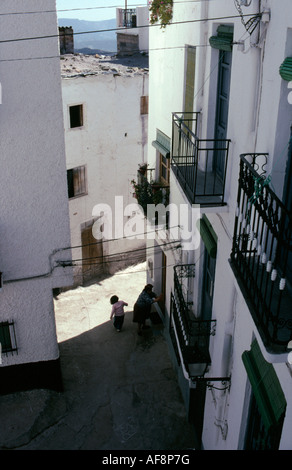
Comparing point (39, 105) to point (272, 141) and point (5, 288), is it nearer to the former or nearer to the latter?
point (5, 288)

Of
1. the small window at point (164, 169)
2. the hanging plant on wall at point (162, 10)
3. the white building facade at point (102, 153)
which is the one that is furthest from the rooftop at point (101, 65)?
the hanging plant on wall at point (162, 10)

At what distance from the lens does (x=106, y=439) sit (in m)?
10.1

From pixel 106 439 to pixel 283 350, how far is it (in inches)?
278

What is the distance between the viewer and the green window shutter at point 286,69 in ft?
15.2

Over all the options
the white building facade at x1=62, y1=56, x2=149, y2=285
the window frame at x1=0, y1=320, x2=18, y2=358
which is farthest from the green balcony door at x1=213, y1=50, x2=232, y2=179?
the white building facade at x1=62, y1=56, x2=149, y2=285

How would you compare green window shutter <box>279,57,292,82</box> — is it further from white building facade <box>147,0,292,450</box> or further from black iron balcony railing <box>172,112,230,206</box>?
black iron balcony railing <box>172,112,230,206</box>

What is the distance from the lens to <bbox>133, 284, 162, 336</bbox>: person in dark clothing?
1308cm

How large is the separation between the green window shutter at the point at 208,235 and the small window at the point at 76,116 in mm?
8458

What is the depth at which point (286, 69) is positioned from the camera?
4684 mm

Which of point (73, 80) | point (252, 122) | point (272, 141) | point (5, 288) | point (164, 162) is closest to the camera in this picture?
point (272, 141)

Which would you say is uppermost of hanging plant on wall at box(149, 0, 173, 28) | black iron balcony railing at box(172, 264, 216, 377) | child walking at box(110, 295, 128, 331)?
hanging plant on wall at box(149, 0, 173, 28)

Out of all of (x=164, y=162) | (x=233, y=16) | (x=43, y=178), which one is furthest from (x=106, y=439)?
(x=233, y=16)

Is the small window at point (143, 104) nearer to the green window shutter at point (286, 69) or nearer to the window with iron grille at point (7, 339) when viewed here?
the window with iron grille at point (7, 339)

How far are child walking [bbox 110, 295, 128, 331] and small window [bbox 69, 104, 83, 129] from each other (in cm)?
616
